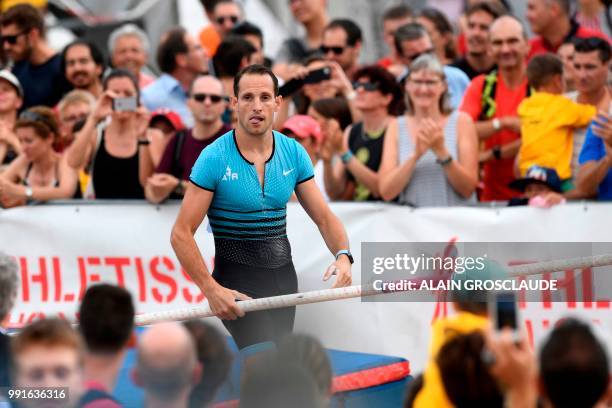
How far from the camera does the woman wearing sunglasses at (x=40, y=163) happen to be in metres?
9.64

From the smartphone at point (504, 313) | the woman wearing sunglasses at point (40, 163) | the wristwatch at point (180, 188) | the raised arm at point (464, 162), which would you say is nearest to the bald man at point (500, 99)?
the raised arm at point (464, 162)

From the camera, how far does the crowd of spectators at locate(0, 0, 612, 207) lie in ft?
29.4

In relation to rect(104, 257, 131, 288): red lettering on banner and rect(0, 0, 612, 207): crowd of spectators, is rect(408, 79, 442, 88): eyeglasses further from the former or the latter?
rect(104, 257, 131, 288): red lettering on banner

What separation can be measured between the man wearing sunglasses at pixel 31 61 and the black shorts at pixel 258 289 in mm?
4627

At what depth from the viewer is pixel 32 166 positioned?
9758 millimetres

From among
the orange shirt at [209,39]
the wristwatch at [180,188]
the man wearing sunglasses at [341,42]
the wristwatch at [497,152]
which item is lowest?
the wristwatch at [180,188]

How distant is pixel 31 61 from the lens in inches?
440

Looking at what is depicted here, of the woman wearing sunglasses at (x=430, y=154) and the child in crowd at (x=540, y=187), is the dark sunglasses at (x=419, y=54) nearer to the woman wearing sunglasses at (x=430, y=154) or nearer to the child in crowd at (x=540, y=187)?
the woman wearing sunglasses at (x=430, y=154)

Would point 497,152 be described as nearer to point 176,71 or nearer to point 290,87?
point 290,87

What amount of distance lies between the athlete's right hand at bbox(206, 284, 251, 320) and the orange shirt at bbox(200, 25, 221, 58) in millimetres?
6033

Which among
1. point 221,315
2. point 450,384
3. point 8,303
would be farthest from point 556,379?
point 221,315

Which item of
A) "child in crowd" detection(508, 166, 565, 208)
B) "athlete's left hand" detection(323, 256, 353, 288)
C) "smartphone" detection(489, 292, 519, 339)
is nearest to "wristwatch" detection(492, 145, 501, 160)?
"child in crowd" detection(508, 166, 565, 208)

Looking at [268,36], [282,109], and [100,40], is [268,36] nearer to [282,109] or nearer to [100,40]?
[100,40]

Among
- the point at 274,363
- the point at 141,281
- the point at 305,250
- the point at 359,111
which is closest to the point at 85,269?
the point at 141,281
